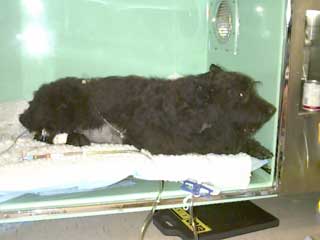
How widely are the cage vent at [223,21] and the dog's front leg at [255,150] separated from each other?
469mm

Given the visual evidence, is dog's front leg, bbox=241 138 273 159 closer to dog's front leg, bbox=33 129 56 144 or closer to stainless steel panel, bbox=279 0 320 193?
stainless steel panel, bbox=279 0 320 193

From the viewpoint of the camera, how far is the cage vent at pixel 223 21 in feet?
4.64

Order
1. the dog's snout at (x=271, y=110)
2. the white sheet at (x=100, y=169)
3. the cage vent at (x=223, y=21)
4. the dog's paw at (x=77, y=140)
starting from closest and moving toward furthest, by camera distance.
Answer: the white sheet at (x=100, y=169) → the dog's snout at (x=271, y=110) → the dog's paw at (x=77, y=140) → the cage vent at (x=223, y=21)

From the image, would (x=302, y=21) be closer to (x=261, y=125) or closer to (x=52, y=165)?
(x=261, y=125)

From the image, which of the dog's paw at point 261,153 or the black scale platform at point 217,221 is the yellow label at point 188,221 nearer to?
the black scale platform at point 217,221

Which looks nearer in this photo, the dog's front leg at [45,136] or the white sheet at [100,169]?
the white sheet at [100,169]

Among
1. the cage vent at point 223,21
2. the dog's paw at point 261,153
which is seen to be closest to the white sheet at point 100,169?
the dog's paw at point 261,153

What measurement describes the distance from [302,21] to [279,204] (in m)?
0.58

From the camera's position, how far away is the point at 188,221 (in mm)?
1087

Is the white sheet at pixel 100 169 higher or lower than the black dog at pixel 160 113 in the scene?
lower

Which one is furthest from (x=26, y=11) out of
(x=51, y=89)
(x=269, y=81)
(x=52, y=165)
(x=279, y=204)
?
(x=279, y=204)

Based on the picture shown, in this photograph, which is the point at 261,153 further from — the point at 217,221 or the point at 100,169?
the point at 100,169

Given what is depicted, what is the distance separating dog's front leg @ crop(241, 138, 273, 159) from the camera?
1066 millimetres

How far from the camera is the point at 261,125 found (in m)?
1.08
